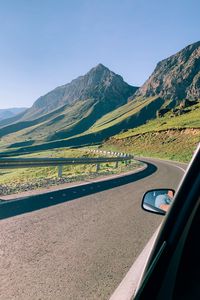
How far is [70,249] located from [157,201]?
290 centimetres

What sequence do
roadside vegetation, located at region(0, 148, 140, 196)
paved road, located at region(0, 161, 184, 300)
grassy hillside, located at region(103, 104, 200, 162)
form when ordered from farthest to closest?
grassy hillside, located at region(103, 104, 200, 162), roadside vegetation, located at region(0, 148, 140, 196), paved road, located at region(0, 161, 184, 300)

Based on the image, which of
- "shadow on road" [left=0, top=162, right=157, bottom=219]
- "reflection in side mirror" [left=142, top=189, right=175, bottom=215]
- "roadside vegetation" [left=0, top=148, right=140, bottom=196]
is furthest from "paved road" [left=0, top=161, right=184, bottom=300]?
"roadside vegetation" [left=0, top=148, right=140, bottom=196]

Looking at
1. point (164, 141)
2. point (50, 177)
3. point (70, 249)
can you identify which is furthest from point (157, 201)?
point (164, 141)

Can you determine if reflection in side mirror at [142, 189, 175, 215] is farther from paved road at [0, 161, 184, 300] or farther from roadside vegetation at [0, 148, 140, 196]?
roadside vegetation at [0, 148, 140, 196]

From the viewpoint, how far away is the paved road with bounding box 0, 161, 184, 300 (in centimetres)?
436

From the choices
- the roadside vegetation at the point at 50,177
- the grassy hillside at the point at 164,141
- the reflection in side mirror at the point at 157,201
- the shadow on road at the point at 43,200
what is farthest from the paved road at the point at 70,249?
the grassy hillside at the point at 164,141

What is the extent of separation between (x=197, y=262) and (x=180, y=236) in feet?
0.59

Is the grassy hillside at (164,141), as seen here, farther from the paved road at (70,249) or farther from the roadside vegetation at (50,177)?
the paved road at (70,249)

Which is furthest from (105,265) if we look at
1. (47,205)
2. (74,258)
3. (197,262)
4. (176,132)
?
(176,132)

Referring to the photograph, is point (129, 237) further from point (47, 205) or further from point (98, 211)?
point (47, 205)

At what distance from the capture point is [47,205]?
9.61 meters

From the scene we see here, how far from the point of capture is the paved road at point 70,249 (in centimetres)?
436

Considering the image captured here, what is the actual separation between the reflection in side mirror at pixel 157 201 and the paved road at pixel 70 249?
1.43 m

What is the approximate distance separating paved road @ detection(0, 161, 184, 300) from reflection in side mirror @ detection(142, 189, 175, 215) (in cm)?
143
